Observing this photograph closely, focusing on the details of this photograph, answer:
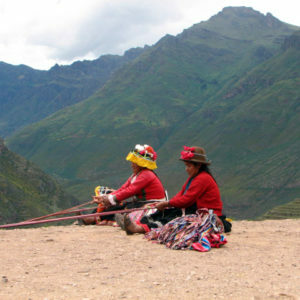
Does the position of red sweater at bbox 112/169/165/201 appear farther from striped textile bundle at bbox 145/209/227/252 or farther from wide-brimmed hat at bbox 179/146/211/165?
striped textile bundle at bbox 145/209/227/252

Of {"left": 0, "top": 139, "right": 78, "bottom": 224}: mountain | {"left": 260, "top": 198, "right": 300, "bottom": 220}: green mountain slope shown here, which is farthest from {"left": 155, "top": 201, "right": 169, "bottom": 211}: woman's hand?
{"left": 260, "top": 198, "right": 300, "bottom": 220}: green mountain slope

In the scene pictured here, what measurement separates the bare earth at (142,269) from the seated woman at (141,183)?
1.09m

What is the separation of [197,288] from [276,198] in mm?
134464

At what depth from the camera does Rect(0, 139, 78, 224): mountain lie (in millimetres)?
73062

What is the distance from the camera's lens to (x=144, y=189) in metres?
10.1

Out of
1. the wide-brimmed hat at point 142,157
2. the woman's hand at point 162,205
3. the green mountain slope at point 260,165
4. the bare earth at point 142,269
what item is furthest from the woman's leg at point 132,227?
the green mountain slope at point 260,165

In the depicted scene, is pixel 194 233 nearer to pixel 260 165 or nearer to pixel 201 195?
pixel 201 195

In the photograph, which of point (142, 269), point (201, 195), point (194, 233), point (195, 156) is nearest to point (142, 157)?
point (195, 156)

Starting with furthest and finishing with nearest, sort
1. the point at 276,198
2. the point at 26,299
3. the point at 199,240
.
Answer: the point at 276,198 < the point at 199,240 < the point at 26,299

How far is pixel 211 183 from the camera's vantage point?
329 inches

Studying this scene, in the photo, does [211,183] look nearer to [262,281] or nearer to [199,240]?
[199,240]

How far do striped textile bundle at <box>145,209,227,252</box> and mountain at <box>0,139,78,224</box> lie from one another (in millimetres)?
63835

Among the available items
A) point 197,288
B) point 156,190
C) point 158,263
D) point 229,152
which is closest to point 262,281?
point 197,288

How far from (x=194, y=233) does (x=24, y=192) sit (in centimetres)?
7827
